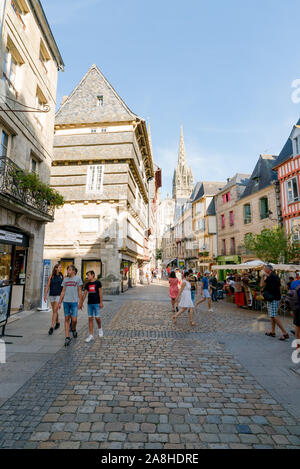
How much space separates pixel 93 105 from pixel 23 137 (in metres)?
13.0

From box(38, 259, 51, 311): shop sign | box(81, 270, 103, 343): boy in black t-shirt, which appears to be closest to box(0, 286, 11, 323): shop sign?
box(81, 270, 103, 343): boy in black t-shirt

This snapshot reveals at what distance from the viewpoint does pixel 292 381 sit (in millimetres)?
3926

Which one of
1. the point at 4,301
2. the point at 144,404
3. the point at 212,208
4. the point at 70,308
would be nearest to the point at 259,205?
the point at 212,208

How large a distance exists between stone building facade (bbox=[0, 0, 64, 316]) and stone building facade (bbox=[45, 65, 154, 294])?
6.85 metres

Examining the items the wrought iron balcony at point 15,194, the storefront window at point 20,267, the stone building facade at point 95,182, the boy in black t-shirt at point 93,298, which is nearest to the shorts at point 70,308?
the boy in black t-shirt at point 93,298

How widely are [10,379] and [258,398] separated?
12.2ft

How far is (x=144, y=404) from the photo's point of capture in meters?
3.24

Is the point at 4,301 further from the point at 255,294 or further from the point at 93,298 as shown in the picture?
the point at 255,294

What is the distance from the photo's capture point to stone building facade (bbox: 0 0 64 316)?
311 inches

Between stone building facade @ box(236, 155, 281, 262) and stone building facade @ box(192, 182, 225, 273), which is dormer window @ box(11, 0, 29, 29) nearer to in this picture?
stone building facade @ box(236, 155, 281, 262)

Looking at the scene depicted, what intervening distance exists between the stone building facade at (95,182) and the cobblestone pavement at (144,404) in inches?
495

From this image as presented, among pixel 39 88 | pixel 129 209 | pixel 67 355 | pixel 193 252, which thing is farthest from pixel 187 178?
pixel 67 355

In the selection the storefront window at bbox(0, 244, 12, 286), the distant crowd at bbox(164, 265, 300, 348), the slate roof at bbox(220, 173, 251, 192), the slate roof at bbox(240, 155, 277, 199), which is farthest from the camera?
the slate roof at bbox(220, 173, 251, 192)

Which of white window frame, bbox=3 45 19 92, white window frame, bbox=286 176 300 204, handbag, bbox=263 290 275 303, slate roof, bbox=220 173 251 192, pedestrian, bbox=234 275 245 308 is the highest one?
slate roof, bbox=220 173 251 192
